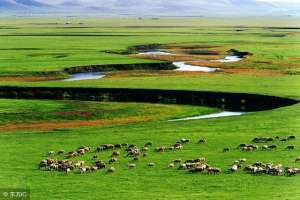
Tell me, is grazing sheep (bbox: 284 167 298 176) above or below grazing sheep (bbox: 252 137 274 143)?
below

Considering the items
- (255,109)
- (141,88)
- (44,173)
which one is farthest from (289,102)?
(44,173)

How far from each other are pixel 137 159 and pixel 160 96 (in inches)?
1127

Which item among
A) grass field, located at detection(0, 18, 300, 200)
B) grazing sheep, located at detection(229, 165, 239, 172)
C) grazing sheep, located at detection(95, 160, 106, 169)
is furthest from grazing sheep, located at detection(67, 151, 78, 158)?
grazing sheep, located at detection(229, 165, 239, 172)

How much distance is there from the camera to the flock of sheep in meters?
28.2

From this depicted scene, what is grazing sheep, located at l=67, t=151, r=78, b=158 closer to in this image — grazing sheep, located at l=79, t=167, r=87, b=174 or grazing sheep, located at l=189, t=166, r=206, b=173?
grazing sheep, located at l=79, t=167, r=87, b=174

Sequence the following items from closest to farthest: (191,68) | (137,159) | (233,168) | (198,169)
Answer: (233,168) → (198,169) → (137,159) → (191,68)

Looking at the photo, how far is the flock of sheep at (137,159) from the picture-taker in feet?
92.6

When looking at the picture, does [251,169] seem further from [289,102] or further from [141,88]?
[141,88]

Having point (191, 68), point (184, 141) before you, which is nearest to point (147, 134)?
point (184, 141)

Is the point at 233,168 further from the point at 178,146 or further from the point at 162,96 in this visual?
the point at 162,96

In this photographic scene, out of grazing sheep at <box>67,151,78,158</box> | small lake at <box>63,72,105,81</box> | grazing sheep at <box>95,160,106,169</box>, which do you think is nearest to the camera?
grazing sheep at <box>95,160,106,169</box>

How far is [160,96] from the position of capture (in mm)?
59438

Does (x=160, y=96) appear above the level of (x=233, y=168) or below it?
above

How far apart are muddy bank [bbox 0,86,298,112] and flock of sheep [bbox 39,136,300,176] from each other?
64.8ft
